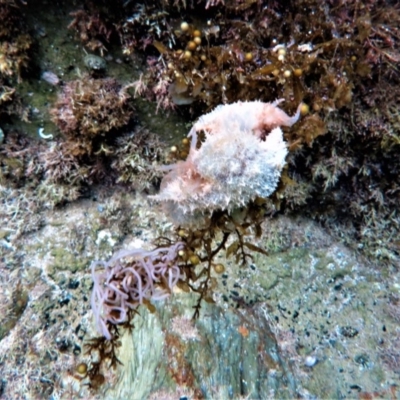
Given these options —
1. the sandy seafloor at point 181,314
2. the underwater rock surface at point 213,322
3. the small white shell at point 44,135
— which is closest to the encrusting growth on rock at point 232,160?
the sandy seafloor at point 181,314

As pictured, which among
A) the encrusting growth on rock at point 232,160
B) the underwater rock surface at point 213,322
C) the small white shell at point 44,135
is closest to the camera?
the encrusting growth on rock at point 232,160

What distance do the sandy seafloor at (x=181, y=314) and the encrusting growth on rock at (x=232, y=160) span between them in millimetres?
921

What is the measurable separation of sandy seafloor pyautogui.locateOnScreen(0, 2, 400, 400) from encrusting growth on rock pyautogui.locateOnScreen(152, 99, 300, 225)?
921mm


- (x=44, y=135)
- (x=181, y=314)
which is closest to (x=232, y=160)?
(x=181, y=314)

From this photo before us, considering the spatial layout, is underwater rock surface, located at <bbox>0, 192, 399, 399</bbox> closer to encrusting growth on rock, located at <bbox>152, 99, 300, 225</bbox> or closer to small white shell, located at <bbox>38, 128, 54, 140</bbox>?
small white shell, located at <bbox>38, 128, 54, 140</bbox>

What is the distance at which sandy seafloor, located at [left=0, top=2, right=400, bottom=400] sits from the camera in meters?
2.85

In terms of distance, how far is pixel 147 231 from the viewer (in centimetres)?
362

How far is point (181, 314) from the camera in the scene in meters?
3.01

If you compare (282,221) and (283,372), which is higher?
(282,221)

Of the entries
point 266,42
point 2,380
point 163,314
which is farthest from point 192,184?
point 2,380

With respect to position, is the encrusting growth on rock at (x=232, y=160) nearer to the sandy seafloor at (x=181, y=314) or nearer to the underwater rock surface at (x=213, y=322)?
the sandy seafloor at (x=181, y=314)

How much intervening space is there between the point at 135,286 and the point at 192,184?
958 mm

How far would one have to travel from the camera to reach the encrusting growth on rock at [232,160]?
240cm

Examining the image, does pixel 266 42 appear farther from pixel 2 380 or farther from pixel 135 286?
pixel 2 380
